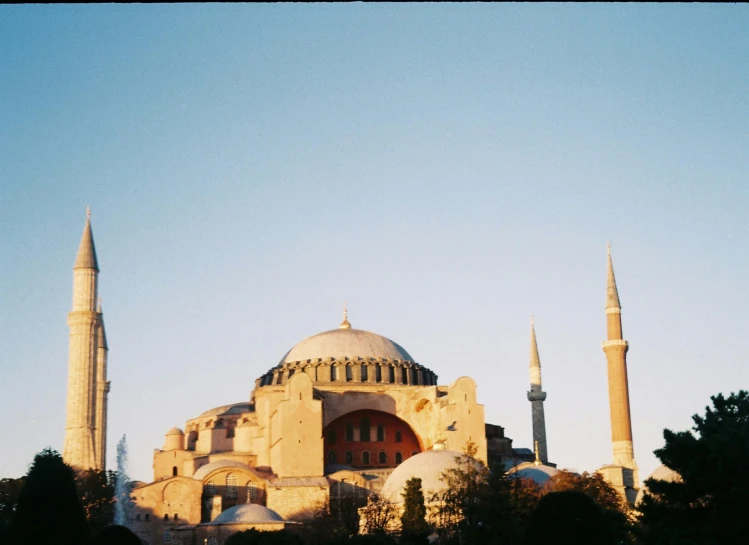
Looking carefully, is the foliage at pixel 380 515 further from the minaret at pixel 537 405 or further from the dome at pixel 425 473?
the minaret at pixel 537 405

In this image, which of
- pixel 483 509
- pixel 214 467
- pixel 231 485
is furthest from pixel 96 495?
pixel 483 509

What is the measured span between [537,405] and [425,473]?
17.7 m

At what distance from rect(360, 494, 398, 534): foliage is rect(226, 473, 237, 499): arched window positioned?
6.16m

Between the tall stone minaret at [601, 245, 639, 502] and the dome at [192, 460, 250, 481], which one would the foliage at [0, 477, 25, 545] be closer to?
the dome at [192, 460, 250, 481]

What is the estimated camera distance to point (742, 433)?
54.4 ft

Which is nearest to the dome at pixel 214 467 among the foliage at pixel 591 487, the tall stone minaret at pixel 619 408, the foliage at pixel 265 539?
the foliage at pixel 265 539

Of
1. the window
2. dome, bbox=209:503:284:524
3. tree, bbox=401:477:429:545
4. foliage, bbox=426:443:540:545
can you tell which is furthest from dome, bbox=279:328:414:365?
foliage, bbox=426:443:540:545

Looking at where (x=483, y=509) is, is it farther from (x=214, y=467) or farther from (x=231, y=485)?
(x=214, y=467)

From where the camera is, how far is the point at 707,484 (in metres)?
17.0

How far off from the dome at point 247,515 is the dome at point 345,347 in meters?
10.1

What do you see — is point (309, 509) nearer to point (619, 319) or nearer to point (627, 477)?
point (627, 477)

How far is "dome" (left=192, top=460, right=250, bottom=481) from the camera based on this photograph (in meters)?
35.7

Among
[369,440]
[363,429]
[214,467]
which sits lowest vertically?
[214,467]

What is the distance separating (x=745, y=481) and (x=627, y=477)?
25.1m
